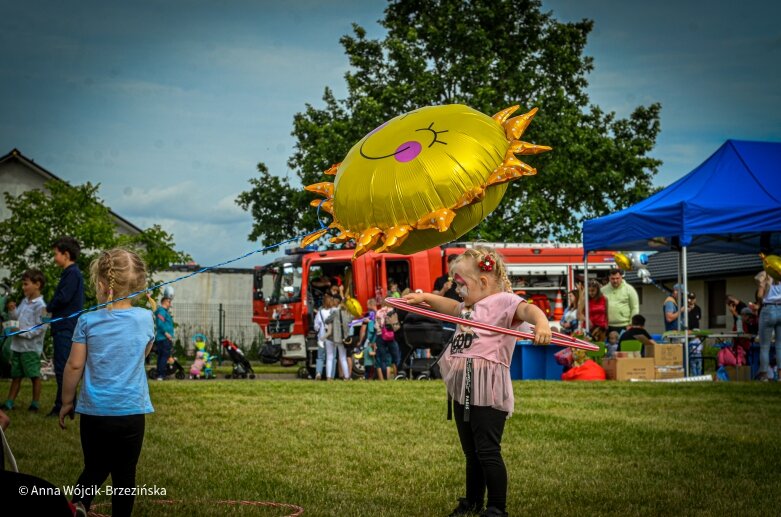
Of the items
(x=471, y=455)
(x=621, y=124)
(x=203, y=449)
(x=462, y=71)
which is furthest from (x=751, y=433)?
(x=621, y=124)

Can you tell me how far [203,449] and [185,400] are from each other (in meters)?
3.98

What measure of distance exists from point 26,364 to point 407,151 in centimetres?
740

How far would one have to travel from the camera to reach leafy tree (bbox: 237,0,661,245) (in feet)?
103

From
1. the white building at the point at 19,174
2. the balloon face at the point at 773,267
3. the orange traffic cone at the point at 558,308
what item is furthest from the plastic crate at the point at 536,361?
the white building at the point at 19,174

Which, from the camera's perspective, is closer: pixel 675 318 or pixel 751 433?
pixel 751 433

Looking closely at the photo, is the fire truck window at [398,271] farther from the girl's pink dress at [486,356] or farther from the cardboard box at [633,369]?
the girl's pink dress at [486,356]

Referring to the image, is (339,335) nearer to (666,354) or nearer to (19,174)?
(666,354)

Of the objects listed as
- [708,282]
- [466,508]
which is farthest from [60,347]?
[708,282]

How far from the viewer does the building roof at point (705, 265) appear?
34.9 m

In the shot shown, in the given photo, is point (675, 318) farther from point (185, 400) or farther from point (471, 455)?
point (471, 455)

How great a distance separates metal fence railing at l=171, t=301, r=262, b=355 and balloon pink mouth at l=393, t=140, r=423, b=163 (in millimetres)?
27536

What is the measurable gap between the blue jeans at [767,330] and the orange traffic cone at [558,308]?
1130 cm

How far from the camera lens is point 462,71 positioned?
3191 centimetres

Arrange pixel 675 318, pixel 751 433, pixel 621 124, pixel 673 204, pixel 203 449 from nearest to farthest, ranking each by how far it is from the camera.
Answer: pixel 203 449 → pixel 751 433 → pixel 673 204 → pixel 675 318 → pixel 621 124
